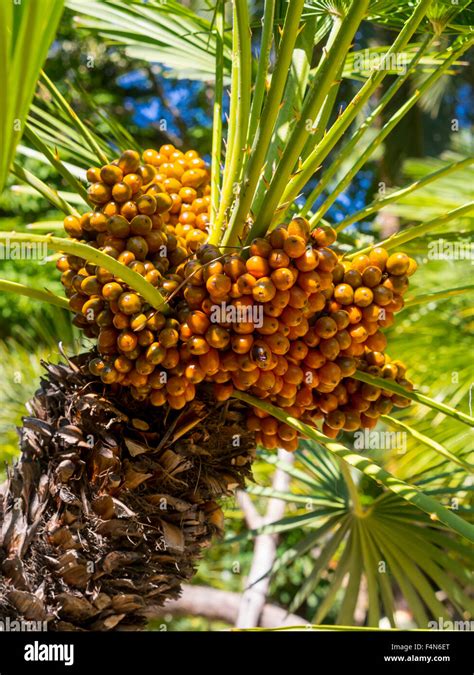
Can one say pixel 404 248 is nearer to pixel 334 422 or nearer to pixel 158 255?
pixel 334 422

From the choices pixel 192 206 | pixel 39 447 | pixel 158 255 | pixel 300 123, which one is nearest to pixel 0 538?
pixel 39 447

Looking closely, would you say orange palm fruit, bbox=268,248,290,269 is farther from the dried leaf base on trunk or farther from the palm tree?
the dried leaf base on trunk

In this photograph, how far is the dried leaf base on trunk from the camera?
143 centimetres

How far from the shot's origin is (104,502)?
1.45m

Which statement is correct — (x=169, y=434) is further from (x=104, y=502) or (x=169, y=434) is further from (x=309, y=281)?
(x=309, y=281)

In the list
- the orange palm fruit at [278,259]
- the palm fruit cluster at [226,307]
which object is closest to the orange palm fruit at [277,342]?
the palm fruit cluster at [226,307]

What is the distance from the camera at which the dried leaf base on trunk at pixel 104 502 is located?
1.43 metres

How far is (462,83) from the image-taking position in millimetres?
7902

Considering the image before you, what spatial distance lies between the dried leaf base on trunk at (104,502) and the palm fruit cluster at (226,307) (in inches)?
2.7

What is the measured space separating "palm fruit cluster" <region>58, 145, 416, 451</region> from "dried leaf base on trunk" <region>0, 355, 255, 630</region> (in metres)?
0.07

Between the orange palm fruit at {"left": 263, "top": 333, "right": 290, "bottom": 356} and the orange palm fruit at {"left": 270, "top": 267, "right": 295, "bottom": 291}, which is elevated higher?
the orange palm fruit at {"left": 270, "top": 267, "right": 295, "bottom": 291}

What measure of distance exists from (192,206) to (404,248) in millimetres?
500

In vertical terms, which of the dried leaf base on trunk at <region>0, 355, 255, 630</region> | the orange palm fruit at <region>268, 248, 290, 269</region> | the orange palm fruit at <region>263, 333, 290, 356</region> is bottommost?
the dried leaf base on trunk at <region>0, 355, 255, 630</region>

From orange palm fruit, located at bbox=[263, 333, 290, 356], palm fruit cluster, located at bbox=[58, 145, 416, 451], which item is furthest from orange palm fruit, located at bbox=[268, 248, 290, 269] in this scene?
orange palm fruit, located at bbox=[263, 333, 290, 356]
